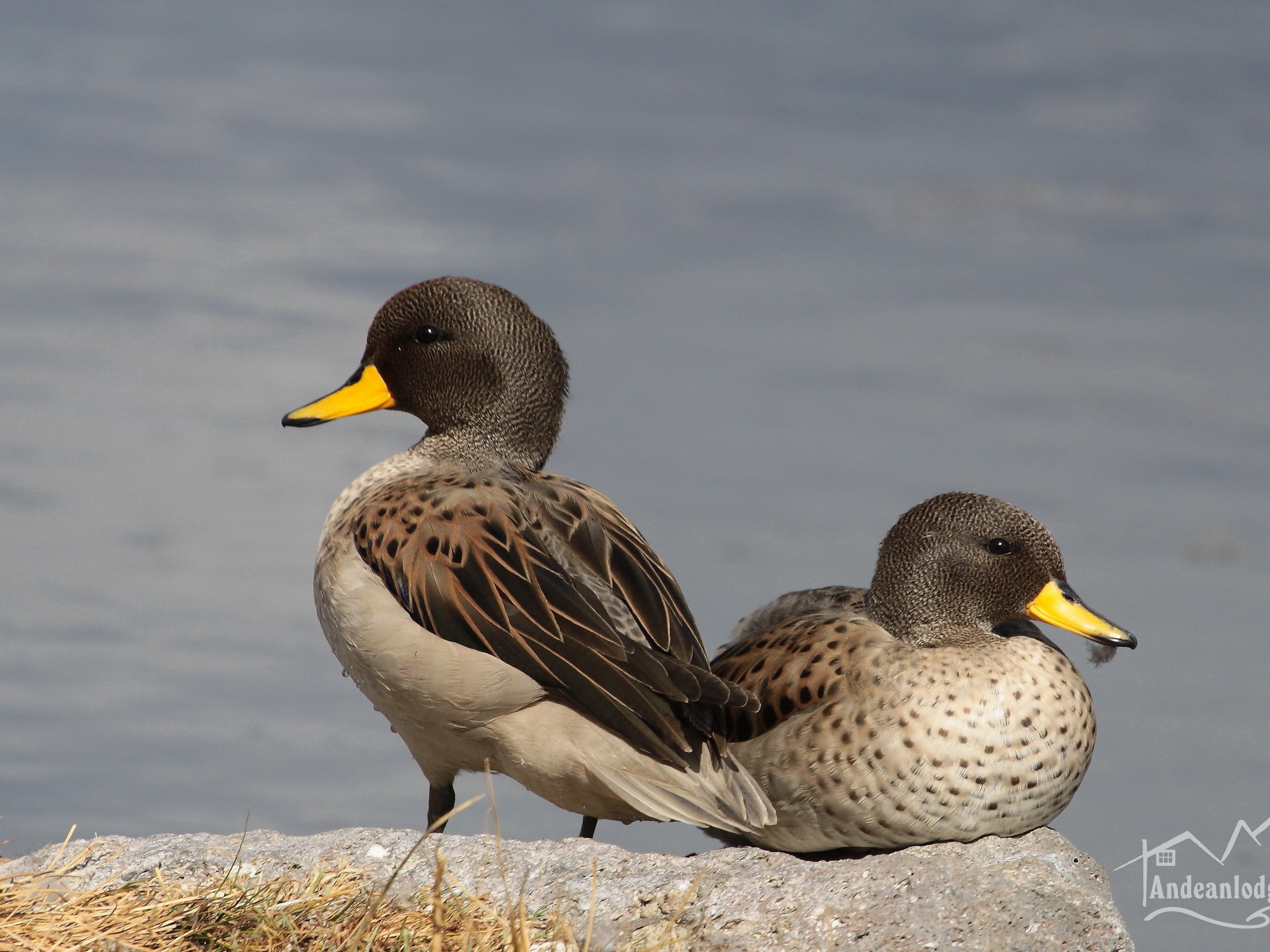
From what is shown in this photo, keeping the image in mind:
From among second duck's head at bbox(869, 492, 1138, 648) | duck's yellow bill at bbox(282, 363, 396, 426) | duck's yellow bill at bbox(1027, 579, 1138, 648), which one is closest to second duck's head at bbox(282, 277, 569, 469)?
duck's yellow bill at bbox(282, 363, 396, 426)

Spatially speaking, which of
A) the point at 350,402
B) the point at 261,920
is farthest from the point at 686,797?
the point at 350,402

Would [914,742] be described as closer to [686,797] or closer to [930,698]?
[930,698]

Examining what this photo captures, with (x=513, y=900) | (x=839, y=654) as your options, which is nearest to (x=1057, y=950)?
(x=839, y=654)

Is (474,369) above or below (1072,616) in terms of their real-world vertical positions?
above

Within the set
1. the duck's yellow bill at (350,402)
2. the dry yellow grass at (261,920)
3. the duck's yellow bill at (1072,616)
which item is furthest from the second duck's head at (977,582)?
the duck's yellow bill at (350,402)

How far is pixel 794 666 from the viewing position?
575 centimetres

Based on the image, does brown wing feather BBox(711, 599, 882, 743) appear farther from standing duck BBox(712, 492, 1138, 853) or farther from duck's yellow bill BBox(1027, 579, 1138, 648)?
duck's yellow bill BBox(1027, 579, 1138, 648)

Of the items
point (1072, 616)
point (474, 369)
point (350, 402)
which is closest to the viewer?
point (1072, 616)

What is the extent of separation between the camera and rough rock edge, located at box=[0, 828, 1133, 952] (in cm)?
455

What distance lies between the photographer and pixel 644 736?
17.4 ft

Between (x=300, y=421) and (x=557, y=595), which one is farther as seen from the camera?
(x=300, y=421)

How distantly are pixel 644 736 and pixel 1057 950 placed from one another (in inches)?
64.6

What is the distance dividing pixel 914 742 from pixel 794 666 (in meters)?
0.62

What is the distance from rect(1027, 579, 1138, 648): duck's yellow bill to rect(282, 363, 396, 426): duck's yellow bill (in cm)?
322
